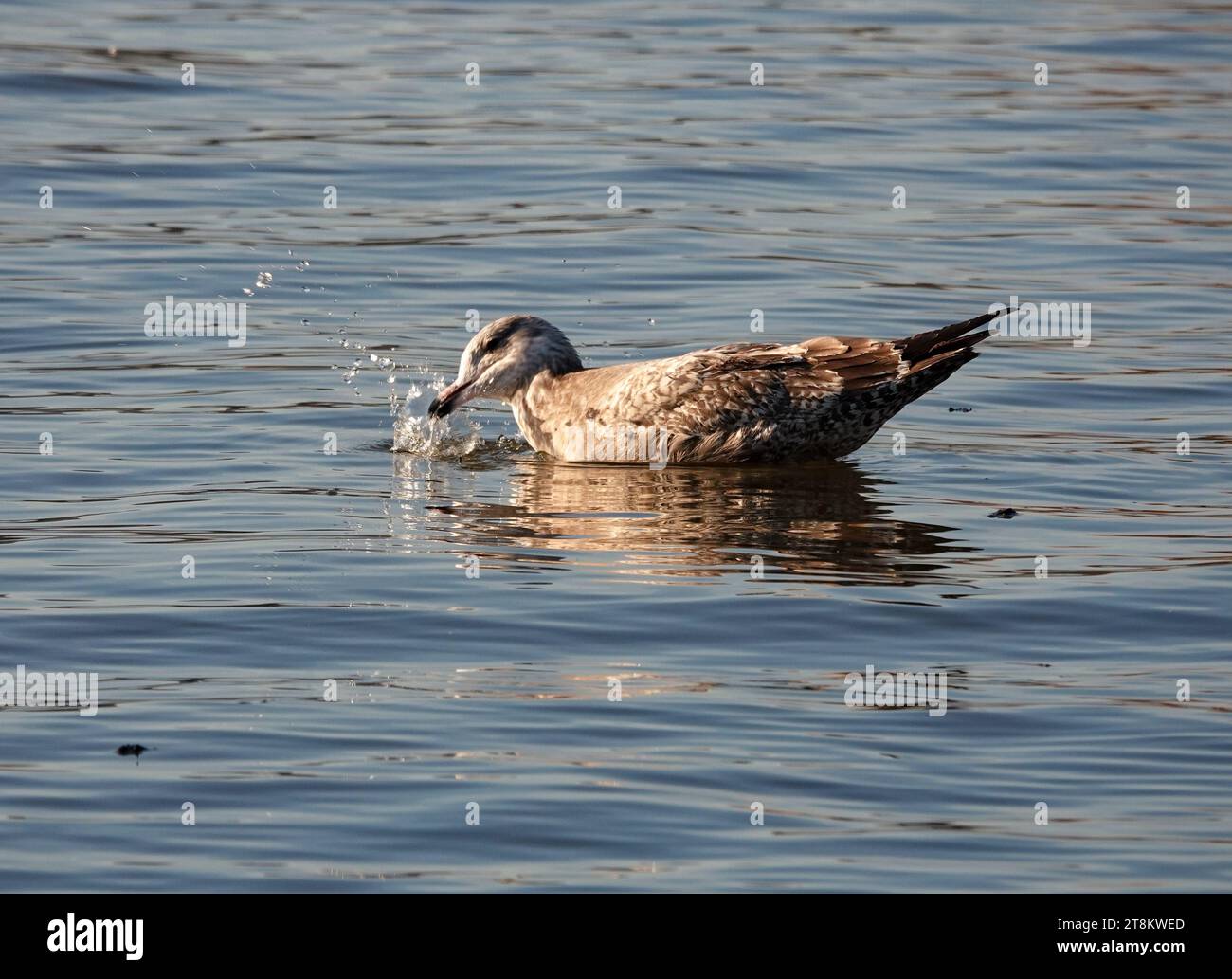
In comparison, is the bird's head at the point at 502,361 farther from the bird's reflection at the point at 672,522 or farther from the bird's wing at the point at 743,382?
the bird's wing at the point at 743,382

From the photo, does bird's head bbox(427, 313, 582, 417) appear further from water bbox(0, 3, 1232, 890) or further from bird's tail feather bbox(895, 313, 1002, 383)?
bird's tail feather bbox(895, 313, 1002, 383)

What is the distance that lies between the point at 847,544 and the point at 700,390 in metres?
1.82

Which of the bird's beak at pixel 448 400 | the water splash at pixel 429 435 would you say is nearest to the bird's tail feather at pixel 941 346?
the bird's beak at pixel 448 400

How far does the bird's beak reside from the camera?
12.5 meters

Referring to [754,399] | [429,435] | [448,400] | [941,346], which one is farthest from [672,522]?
[429,435]

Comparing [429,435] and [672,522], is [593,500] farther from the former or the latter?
[429,435]

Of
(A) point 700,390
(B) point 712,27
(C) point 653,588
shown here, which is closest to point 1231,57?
(B) point 712,27

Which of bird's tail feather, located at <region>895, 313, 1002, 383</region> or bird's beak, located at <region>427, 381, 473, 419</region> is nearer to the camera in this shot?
bird's tail feather, located at <region>895, 313, 1002, 383</region>

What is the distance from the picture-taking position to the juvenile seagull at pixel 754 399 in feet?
39.1

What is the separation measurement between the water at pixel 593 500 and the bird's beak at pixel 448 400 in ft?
0.80

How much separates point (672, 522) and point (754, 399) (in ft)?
4.44

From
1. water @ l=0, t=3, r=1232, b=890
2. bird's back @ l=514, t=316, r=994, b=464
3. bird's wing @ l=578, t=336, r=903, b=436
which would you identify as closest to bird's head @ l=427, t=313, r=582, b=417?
water @ l=0, t=3, r=1232, b=890

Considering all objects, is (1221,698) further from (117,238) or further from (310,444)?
(117,238)

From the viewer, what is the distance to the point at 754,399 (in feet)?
39.1
